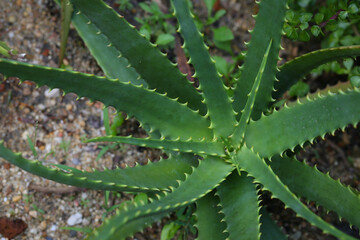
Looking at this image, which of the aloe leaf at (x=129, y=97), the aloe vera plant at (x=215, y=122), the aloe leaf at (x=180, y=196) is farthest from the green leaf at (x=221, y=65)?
the aloe leaf at (x=180, y=196)

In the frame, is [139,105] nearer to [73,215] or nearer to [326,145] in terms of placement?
[73,215]

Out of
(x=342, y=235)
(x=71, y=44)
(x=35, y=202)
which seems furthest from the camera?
(x=71, y=44)

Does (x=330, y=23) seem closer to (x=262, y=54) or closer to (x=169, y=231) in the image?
(x=262, y=54)

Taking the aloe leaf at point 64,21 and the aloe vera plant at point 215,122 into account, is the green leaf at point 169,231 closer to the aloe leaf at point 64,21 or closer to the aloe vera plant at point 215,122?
the aloe vera plant at point 215,122

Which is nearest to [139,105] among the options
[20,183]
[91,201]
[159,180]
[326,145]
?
[159,180]

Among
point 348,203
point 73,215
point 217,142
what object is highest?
point 217,142

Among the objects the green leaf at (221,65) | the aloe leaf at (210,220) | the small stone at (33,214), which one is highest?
the green leaf at (221,65)

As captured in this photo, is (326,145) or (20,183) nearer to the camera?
(20,183)
